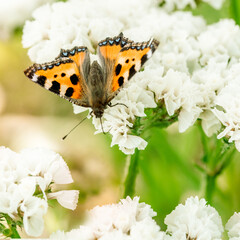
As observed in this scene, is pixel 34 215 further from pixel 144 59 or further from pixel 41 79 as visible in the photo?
pixel 144 59

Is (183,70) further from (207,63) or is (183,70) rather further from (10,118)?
(10,118)

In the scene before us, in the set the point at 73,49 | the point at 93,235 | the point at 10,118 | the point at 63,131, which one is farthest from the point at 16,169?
the point at 10,118

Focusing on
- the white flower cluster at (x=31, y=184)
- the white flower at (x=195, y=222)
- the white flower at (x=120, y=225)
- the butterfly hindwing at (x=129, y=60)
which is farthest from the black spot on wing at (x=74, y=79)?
the white flower at (x=195, y=222)

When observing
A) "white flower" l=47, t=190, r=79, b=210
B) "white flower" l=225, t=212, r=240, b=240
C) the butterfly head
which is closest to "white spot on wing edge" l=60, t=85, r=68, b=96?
the butterfly head

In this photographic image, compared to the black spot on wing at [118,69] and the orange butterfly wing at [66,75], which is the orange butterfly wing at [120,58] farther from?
the orange butterfly wing at [66,75]

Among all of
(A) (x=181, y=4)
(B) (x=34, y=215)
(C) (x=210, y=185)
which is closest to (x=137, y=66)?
(B) (x=34, y=215)

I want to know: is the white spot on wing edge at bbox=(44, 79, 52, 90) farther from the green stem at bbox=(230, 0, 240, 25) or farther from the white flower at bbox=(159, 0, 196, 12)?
the green stem at bbox=(230, 0, 240, 25)

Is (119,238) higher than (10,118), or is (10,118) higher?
(119,238)
